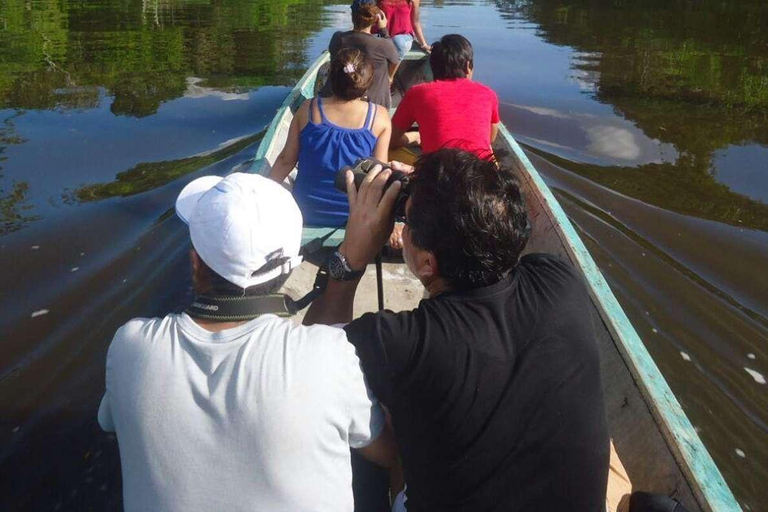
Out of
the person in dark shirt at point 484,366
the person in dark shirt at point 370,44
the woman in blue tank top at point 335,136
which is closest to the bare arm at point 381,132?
the woman in blue tank top at point 335,136

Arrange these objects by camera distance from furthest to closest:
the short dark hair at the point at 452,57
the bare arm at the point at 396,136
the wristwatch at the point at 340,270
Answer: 1. the bare arm at the point at 396,136
2. the short dark hair at the point at 452,57
3. the wristwatch at the point at 340,270

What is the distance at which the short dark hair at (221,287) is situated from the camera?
1528 millimetres

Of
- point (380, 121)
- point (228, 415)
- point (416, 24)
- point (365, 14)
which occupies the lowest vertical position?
point (228, 415)

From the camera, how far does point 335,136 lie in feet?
10.7

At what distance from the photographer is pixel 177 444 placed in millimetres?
1371

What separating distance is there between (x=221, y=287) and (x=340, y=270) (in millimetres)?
513

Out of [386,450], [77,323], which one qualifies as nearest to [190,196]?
[386,450]

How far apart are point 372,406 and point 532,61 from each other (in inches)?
480

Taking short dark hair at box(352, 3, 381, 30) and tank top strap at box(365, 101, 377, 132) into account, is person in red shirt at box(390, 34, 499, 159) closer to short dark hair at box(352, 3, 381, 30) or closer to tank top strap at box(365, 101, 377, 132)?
tank top strap at box(365, 101, 377, 132)

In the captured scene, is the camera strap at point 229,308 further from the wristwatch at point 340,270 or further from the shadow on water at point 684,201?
the shadow on water at point 684,201

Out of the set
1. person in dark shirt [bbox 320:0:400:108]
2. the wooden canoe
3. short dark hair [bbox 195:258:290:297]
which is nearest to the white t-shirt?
short dark hair [bbox 195:258:290:297]

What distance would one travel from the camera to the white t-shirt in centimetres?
135

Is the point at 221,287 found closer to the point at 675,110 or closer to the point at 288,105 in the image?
the point at 288,105

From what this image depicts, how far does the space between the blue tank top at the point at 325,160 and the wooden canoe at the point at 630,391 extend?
113mm
